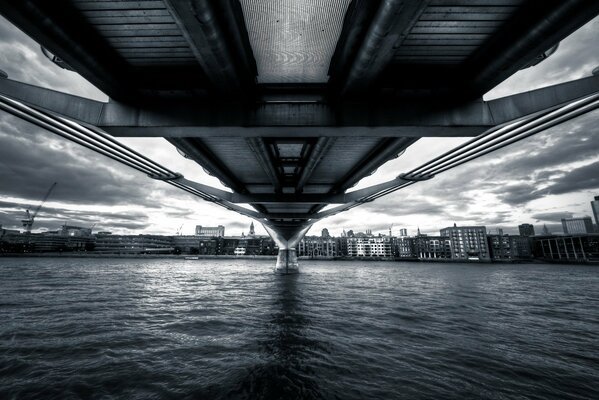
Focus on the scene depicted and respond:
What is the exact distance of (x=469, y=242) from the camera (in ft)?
593

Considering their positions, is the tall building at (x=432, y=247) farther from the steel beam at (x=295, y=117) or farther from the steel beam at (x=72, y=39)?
the steel beam at (x=72, y=39)

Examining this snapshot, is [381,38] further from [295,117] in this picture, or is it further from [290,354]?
[290,354]

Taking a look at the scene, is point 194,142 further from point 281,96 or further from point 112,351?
point 112,351

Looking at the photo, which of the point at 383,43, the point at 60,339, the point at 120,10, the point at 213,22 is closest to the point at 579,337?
the point at 383,43

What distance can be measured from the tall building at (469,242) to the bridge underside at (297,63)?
195 metres

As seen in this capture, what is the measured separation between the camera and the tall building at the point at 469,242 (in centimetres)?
17500

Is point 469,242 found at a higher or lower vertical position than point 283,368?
higher

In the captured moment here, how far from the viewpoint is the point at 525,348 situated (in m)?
10.7

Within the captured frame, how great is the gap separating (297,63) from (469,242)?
207m

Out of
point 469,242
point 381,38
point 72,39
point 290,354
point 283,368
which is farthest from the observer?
point 469,242

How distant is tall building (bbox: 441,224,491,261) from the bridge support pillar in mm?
156743

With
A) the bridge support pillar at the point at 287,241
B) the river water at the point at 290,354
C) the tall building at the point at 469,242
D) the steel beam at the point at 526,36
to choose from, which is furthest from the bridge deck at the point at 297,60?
the tall building at the point at 469,242

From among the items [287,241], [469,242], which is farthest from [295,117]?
[469,242]

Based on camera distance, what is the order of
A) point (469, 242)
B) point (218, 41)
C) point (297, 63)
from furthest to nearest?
point (469, 242) < point (297, 63) < point (218, 41)
